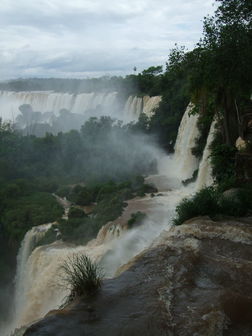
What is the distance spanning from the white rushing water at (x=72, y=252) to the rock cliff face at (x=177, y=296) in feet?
11.8

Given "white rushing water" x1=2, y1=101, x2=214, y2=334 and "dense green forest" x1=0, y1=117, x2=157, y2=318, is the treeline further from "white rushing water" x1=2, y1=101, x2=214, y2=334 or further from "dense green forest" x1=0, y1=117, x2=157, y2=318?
"white rushing water" x1=2, y1=101, x2=214, y2=334

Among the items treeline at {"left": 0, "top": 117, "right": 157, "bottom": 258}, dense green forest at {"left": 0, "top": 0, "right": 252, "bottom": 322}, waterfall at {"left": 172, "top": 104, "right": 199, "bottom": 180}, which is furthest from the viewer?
treeline at {"left": 0, "top": 117, "right": 157, "bottom": 258}

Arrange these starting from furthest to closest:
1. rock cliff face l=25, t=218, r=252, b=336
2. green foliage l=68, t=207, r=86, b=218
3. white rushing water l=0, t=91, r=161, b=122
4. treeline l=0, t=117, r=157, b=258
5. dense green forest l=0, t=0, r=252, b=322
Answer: white rushing water l=0, t=91, r=161, b=122, treeline l=0, t=117, r=157, b=258, green foliage l=68, t=207, r=86, b=218, dense green forest l=0, t=0, r=252, b=322, rock cliff face l=25, t=218, r=252, b=336

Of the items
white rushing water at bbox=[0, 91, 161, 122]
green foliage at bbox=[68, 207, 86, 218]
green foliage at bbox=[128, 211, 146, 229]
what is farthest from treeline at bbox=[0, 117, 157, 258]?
green foliage at bbox=[128, 211, 146, 229]

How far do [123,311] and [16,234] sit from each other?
49.4 ft

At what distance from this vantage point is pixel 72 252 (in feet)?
44.6

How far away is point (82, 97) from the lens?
4238 cm

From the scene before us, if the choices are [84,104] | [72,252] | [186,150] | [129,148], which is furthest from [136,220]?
[84,104]

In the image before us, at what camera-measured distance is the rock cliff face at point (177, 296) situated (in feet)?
15.3

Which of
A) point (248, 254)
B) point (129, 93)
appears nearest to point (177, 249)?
point (248, 254)

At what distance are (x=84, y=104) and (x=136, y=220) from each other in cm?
3015

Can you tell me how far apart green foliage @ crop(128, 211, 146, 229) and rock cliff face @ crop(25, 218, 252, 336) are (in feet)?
17.8

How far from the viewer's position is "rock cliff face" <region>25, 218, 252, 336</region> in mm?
4672

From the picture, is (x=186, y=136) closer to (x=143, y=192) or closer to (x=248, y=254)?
(x=143, y=192)
